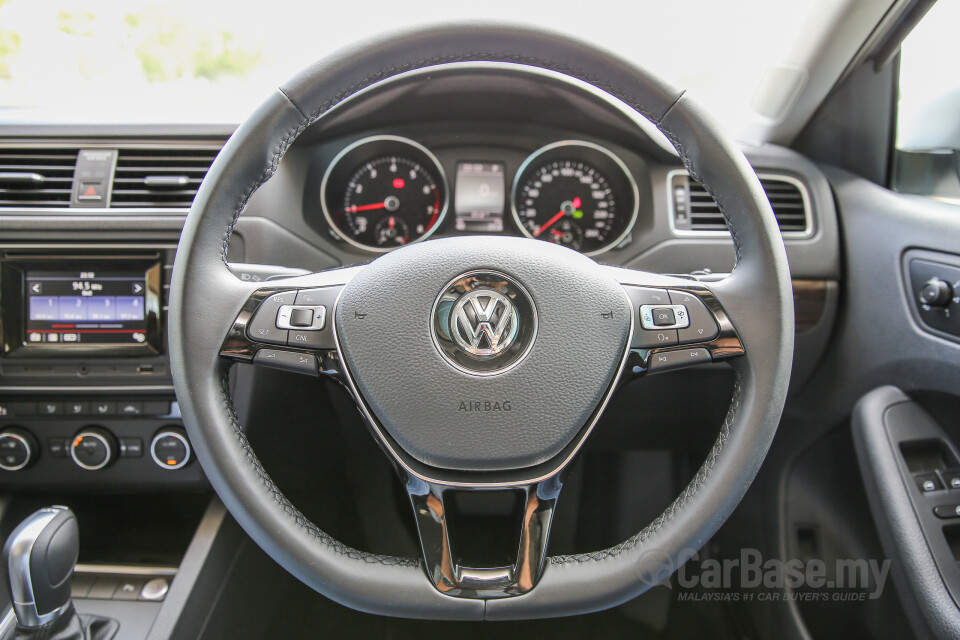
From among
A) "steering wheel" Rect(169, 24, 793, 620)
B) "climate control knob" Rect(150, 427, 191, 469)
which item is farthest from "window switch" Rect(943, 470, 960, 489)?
"climate control knob" Rect(150, 427, 191, 469)

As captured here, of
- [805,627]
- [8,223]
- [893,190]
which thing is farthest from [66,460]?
[893,190]

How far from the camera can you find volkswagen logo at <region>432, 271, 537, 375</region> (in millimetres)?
888

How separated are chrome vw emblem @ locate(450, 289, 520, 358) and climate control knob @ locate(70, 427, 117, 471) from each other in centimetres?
86

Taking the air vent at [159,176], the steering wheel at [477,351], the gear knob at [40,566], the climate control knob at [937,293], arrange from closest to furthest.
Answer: the steering wheel at [477,351] → the gear knob at [40,566] → the climate control knob at [937,293] → the air vent at [159,176]

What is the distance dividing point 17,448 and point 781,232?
1.65m

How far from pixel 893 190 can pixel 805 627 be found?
99 cm

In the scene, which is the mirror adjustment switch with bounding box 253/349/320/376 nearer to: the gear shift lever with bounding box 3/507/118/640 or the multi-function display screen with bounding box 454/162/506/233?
the gear shift lever with bounding box 3/507/118/640

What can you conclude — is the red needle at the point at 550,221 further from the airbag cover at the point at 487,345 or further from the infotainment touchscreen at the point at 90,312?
the infotainment touchscreen at the point at 90,312

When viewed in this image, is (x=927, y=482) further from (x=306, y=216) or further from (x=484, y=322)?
(x=306, y=216)

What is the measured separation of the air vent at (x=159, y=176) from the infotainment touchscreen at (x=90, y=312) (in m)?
0.18

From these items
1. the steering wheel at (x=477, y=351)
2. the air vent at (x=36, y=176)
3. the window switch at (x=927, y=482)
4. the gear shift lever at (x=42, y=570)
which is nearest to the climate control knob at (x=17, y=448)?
the gear shift lever at (x=42, y=570)

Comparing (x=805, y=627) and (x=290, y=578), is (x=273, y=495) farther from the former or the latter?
(x=805, y=627)

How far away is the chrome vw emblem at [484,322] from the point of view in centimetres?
89

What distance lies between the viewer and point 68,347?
1.39 m
